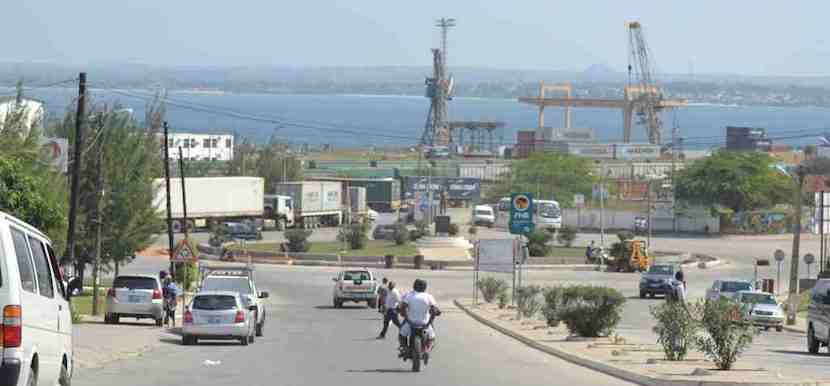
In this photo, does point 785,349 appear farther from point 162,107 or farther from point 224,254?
point 224,254

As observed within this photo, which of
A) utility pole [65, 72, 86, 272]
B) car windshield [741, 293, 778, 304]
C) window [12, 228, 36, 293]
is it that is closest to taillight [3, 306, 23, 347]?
window [12, 228, 36, 293]

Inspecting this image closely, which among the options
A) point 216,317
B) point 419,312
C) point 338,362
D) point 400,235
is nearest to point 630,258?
point 400,235

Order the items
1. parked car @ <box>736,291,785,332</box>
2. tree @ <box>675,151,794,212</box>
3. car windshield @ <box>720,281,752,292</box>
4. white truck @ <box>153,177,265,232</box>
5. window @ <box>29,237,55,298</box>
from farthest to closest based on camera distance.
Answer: tree @ <box>675,151,794,212</box>
white truck @ <box>153,177,265,232</box>
car windshield @ <box>720,281,752,292</box>
parked car @ <box>736,291,785,332</box>
window @ <box>29,237,55,298</box>

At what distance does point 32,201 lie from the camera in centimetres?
3012

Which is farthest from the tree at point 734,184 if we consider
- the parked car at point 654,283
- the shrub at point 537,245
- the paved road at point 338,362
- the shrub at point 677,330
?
the shrub at point 677,330

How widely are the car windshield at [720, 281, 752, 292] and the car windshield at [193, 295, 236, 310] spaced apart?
2300 centimetres

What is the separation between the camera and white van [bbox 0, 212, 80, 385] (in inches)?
525

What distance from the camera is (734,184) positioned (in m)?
114

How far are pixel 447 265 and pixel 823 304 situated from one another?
155 feet

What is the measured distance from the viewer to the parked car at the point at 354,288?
53.2m

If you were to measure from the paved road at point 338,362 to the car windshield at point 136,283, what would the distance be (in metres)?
3.25

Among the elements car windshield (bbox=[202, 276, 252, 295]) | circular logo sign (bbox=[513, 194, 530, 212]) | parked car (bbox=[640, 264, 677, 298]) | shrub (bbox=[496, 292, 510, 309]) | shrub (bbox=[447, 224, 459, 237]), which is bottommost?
shrub (bbox=[447, 224, 459, 237])

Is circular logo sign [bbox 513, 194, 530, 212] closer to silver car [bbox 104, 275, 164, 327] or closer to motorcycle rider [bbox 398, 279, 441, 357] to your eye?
silver car [bbox 104, 275, 164, 327]

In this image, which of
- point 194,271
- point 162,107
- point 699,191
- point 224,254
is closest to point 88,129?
point 162,107
